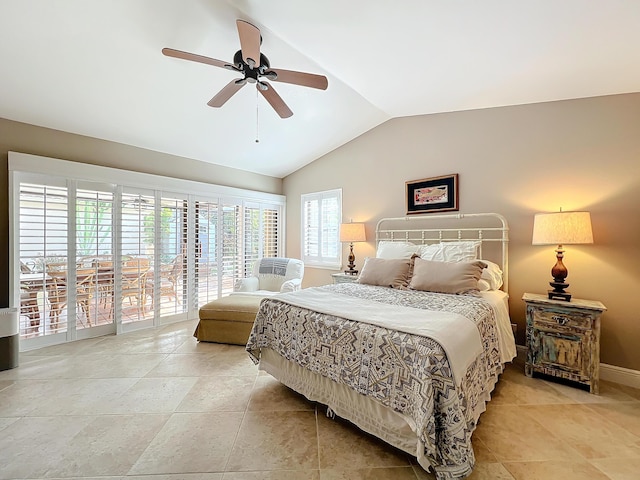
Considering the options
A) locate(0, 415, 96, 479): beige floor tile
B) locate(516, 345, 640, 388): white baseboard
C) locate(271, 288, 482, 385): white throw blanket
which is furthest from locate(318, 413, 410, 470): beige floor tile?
locate(516, 345, 640, 388): white baseboard

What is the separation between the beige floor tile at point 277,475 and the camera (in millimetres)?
1502

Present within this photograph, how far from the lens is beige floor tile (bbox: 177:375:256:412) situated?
2127 mm

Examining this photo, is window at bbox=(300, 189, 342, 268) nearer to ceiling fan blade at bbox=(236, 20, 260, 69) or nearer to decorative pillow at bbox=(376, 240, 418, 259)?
decorative pillow at bbox=(376, 240, 418, 259)

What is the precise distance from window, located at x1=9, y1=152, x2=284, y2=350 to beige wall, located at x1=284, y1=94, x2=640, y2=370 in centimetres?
280

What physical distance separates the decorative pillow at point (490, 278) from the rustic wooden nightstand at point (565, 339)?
0.29 m

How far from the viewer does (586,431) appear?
1877 mm

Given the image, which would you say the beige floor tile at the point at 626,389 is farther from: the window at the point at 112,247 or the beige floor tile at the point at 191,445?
the window at the point at 112,247

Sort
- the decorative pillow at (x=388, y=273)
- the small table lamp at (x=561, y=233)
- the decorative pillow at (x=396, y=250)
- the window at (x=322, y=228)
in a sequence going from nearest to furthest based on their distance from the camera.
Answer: the small table lamp at (x=561, y=233)
the decorative pillow at (x=388, y=273)
the decorative pillow at (x=396, y=250)
the window at (x=322, y=228)

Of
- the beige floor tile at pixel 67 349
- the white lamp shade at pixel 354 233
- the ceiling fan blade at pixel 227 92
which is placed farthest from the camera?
the white lamp shade at pixel 354 233

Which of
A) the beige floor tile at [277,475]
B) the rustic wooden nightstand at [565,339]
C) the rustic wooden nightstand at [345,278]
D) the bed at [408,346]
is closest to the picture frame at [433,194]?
the bed at [408,346]

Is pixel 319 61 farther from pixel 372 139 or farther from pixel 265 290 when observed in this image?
pixel 265 290

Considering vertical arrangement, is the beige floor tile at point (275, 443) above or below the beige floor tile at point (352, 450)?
above

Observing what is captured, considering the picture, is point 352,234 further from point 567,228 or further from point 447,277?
point 567,228

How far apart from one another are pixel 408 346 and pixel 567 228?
1969mm
